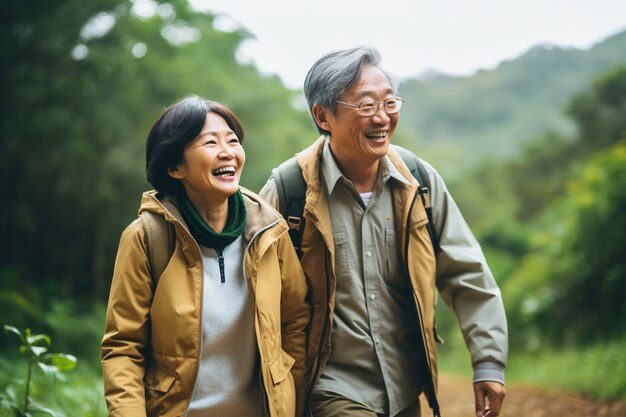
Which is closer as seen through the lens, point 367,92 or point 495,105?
point 367,92


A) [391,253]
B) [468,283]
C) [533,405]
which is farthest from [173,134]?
[533,405]

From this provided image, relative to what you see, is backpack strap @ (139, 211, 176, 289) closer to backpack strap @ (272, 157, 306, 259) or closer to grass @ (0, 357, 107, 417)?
backpack strap @ (272, 157, 306, 259)

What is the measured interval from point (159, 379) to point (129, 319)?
0.88ft

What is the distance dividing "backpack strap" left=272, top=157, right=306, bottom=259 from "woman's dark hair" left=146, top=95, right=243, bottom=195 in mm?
506

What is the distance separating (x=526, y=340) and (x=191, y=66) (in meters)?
11.1

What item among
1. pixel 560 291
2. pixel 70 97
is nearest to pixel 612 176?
pixel 560 291

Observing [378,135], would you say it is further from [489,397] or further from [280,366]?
[489,397]

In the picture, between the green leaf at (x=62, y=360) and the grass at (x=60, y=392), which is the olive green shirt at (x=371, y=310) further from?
the grass at (x=60, y=392)

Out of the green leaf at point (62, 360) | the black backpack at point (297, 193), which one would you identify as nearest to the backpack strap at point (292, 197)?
the black backpack at point (297, 193)

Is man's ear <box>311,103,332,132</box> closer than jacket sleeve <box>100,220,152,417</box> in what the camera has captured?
No

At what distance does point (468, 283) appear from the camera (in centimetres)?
349

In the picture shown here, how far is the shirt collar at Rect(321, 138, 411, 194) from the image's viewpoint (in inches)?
134

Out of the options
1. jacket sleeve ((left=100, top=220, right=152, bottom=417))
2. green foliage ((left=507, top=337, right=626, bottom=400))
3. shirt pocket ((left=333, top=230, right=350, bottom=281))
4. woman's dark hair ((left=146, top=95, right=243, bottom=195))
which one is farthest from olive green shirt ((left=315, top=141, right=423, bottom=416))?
green foliage ((left=507, top=337, right=626, bottom=400))

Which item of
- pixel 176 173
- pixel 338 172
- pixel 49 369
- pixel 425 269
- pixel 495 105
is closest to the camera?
pixel 176 173
